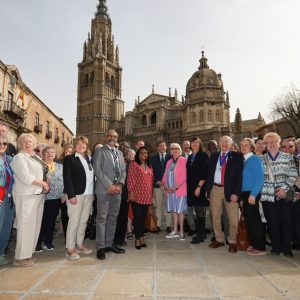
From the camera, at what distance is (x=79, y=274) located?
375 centimetres

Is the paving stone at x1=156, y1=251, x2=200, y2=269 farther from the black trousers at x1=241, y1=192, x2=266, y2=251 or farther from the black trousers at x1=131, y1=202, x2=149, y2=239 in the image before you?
the black trousers at x1=241, y1=192, x2=266, y2=251

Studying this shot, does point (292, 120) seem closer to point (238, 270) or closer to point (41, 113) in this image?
point (41, 113)

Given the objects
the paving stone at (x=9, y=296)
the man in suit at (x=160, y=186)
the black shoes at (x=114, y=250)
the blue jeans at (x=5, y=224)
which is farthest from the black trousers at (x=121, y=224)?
the paving stone at (x=9, y=296)

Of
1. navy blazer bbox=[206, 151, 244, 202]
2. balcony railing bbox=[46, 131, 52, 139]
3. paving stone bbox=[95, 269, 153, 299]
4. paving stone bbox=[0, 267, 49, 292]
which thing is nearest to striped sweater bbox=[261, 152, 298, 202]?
navy blazer bbox=[206, 151, 244, 202]

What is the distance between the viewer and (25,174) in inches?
167

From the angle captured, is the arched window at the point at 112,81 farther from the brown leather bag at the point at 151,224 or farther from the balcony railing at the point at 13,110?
the brown leather bag at the point at 151,224

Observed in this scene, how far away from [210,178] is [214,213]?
79cm

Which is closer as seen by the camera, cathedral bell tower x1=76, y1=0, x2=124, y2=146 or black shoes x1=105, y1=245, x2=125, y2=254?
black shoes x1=105, y1=245, x2=125, y2=254

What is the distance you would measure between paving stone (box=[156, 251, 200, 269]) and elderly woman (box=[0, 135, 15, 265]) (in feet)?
8.88

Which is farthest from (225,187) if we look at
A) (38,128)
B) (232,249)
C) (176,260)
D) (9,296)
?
(38,128)

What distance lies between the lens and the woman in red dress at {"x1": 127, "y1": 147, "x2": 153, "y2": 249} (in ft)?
17.8

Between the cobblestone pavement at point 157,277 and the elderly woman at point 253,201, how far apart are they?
1.02 ft

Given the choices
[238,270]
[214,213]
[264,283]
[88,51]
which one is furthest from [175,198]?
[88,51]

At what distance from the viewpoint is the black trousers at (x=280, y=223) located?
16.1ft
